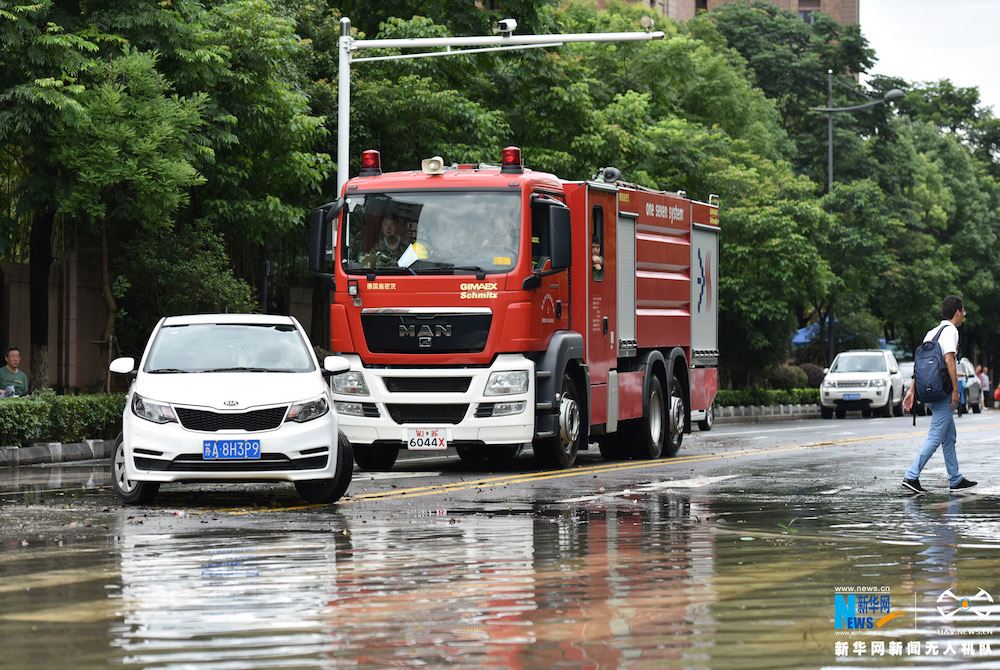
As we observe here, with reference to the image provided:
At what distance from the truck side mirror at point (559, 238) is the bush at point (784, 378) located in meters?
38.9

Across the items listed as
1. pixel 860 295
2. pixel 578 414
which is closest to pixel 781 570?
pixel 578 414

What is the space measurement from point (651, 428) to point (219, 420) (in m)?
9.45

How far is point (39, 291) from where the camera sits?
2956 cm

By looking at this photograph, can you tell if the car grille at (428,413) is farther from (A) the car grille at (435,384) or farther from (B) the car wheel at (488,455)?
(B) the car wheel at (488,455)

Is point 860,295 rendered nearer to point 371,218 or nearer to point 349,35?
point 349,35

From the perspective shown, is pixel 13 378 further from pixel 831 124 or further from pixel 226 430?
pixel 831 124

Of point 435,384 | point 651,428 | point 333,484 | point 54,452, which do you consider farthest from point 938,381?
point 54,452

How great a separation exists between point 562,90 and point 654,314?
16.6 meters

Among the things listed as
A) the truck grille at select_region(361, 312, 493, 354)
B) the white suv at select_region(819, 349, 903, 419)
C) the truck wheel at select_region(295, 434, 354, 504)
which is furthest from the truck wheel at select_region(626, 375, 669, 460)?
the white suv at select_region(819, 349, 903, 419)

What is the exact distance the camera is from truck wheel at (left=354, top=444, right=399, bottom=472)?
823 inches

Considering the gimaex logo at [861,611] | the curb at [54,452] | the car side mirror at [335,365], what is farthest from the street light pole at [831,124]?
the gimaex logo at [861,611]

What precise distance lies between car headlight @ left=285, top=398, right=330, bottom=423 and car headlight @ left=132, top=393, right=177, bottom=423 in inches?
37.0

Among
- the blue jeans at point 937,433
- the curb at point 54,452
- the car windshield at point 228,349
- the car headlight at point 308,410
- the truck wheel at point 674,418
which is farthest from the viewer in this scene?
the truck wheel at point 674,418

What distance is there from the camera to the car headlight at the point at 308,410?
49.7 feet
